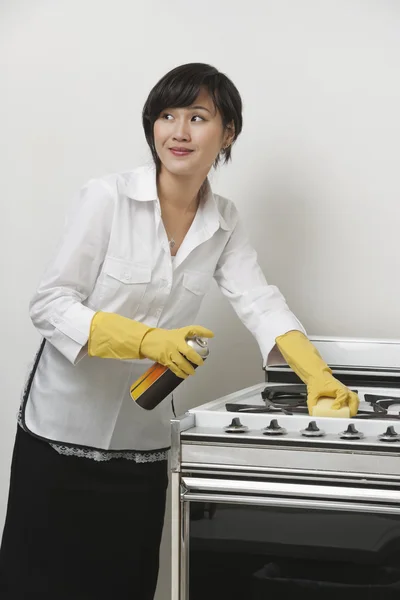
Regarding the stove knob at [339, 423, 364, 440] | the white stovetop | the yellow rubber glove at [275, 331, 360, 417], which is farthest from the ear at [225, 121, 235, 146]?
the stove knob at [339, 423, 364, 440]

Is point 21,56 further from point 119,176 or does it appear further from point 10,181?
point 119,176

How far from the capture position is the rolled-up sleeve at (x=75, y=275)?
1.67m

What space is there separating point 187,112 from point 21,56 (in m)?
0.88

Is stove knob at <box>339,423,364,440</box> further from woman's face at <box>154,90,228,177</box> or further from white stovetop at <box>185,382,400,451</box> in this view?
woman's face at <box>154,90,228,177</box>

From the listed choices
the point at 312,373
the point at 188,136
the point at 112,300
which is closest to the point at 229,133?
the point at 188,136

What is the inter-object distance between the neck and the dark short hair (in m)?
0.12

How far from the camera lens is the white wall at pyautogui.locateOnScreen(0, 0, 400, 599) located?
222 centimetres

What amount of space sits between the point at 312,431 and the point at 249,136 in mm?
1136

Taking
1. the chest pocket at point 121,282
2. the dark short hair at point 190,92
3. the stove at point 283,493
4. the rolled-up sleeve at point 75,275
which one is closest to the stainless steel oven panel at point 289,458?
the stove at point 283,493

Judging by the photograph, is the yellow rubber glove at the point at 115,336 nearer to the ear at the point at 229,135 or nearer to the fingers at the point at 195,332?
the fingers at the point at 195,332

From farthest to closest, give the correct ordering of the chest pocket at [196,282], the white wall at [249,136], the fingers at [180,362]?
the white wall at [249,136]
the chest pocket at [196,282]
the fingers at [180,362]

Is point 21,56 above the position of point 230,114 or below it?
above

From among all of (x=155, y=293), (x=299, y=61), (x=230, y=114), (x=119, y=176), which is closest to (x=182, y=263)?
(x=155, y=293)

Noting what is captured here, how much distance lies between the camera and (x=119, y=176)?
1820 millimetres
